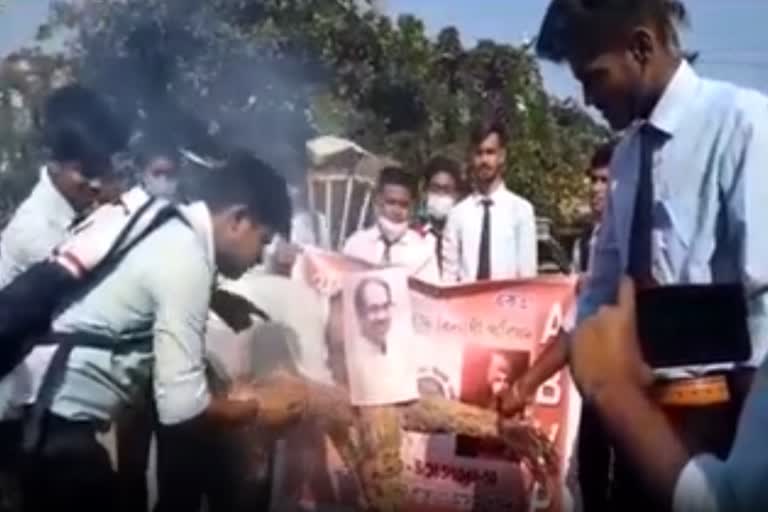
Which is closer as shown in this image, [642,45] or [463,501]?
[642,45]

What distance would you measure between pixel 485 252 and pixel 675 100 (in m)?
0.42

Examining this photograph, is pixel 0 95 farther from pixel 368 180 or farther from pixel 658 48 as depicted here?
pixel 658 48

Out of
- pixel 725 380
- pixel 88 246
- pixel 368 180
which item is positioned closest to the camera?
pixel 725 380

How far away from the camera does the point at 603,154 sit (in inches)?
134

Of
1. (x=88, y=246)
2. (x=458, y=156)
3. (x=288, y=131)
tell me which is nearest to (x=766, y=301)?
(x=458, y=156)

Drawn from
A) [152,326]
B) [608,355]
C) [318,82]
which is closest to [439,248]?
[318,82]

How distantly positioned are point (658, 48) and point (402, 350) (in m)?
0.70

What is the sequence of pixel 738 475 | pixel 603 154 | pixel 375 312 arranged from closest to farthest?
pixel 738 475 → pixel 603 154 → pixel 375 312

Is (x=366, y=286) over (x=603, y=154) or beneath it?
beneath

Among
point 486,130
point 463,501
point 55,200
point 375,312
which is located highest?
point 486,130

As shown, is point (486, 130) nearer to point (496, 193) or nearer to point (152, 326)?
point (496, 193)

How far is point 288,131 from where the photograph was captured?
11.5ft

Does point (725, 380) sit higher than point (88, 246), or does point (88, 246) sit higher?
point (88, 246)

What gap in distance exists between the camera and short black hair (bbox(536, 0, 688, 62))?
3324 mm
